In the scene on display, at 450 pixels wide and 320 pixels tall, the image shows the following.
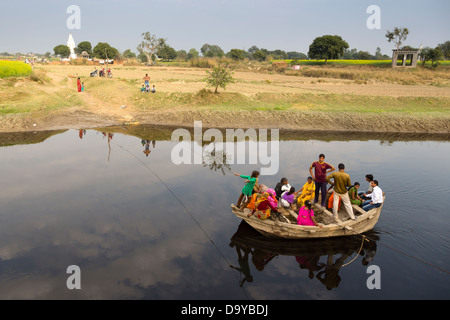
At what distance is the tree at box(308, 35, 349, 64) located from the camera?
76.8m

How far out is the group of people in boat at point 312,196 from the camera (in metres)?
9.35

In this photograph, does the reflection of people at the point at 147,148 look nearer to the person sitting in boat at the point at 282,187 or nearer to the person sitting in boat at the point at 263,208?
the person sitting in boat at the point at 282,187

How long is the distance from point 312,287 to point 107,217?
22.4 ft

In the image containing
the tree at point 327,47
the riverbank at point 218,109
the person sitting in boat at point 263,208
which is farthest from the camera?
the tree at point 327,47

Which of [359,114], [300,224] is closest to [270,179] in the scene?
[300,224]

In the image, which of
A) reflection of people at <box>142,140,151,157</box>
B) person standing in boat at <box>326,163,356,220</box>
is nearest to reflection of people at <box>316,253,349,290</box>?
person standing in boat at <box>326,163,356,220</box>

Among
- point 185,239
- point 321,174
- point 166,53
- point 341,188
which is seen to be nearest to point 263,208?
point 321,174

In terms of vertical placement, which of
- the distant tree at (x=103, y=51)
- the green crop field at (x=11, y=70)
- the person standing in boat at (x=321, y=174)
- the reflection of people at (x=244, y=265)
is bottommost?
the reflection of people at (x=244, y=265)

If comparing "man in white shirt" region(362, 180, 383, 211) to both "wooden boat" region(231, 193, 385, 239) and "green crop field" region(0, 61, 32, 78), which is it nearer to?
"wooden boat" region(231, 193, 385, 239)

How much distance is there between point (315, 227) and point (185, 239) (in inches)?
152

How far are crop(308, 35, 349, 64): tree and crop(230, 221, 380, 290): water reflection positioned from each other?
76.4 metres

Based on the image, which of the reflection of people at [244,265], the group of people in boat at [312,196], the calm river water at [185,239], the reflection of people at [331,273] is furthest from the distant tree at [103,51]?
the reflection of people at [331,273]

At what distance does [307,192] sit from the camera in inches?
399

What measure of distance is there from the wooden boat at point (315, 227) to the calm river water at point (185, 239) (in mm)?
351
